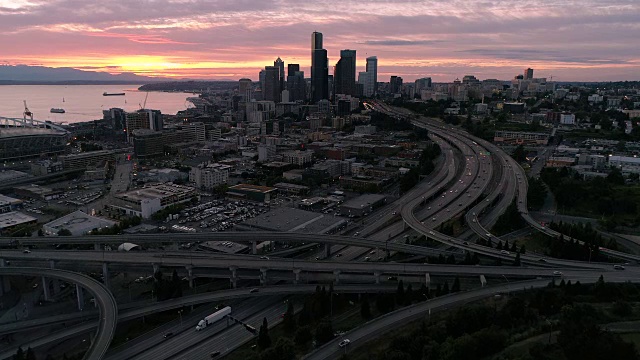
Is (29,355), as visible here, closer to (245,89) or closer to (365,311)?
(365,311)

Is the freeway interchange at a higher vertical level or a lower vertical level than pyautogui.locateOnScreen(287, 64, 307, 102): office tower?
lower

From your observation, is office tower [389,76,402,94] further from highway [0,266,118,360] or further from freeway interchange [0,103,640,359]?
highway [0,266,118,360]

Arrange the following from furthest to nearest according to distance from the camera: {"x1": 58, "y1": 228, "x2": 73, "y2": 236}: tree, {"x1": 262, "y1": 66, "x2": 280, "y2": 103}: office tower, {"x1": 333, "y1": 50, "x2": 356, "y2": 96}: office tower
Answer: {"x1": 262, "y1": 66, "x2": 280, "y2": 103}: office tower, {"x1": 333, "y1": 50, "x2": 356, "y2": 96}: office tower, {"x1": 58, "y1": 228, "x2": 73, "y2": 236}: tree

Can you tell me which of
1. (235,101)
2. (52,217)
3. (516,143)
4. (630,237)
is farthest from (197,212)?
(235,101)

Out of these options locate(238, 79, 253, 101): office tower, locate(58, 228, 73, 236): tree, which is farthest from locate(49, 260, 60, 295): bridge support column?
locate(238, 79, 253, 101): office tower

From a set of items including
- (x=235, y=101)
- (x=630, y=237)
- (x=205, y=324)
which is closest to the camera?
(x=205, y=324)

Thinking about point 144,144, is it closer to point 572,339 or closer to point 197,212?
point 197,212

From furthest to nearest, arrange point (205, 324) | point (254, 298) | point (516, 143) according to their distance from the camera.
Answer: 1. point (516, 143)
2. point (254, 298)
3. point (205, 324)
